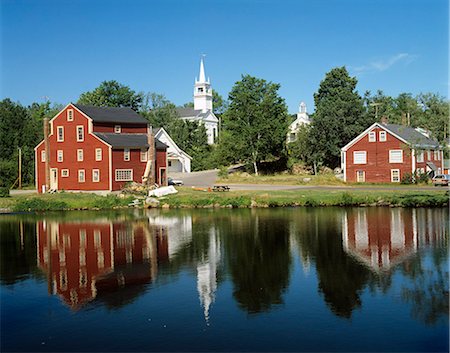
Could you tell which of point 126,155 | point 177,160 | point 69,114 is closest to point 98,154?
point 126,155

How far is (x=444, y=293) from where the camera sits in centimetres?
1920

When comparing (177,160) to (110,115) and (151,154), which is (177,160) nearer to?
(110,115)

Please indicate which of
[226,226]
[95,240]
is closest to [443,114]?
[226,226]

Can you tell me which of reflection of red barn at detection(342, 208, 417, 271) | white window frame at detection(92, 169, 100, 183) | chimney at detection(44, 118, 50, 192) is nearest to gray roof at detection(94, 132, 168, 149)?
white window frame at detection(92, 169, 100, 183)

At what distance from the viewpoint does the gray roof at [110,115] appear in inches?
2285

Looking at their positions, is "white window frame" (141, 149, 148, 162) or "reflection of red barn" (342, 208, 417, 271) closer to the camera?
"reflection of red barn" (342, 208, 417, 271)

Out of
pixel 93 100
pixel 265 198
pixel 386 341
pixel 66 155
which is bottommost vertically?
pixel 386 341

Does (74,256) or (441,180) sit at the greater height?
(441,180)

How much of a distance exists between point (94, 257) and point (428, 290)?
15065 mm

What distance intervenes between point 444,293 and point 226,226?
1730cm

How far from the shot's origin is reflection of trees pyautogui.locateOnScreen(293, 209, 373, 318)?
18.8 meters

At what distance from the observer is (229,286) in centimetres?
2100

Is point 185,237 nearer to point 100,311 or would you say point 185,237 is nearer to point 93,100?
point 100,311

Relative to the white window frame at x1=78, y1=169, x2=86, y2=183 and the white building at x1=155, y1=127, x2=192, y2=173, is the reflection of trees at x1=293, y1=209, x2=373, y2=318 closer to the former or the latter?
the white window frame at x1=78, y1=169, x2=86, y2=183
